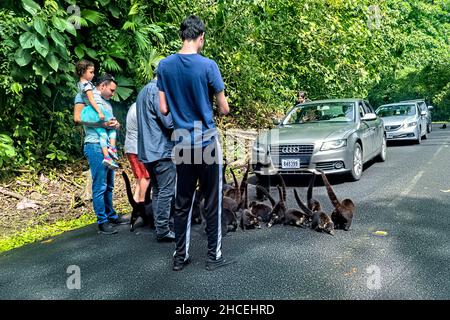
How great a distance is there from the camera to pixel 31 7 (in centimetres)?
702

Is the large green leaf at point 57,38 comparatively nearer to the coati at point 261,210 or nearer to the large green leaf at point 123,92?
the large green leaf at point 123,92

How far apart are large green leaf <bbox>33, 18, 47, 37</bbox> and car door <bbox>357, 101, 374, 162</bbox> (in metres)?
6.29

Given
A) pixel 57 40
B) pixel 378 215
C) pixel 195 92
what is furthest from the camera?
pixel 57 40

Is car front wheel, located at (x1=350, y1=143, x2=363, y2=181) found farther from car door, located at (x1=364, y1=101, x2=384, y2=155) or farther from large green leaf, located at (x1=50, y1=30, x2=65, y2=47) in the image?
large green leaf, located at (x1=50, y1=30, x2=65, y2=47)

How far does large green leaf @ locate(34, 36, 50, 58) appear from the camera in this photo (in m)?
6.90

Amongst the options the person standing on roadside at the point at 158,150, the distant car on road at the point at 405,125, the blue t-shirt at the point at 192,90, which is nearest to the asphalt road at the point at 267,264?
the person standing on roadside at the point at 158,150

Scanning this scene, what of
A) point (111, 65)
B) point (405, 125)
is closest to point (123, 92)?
point (111, 65)

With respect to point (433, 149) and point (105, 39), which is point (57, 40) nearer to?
point (105, 39)

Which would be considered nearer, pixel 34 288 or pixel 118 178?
pixel 34 288

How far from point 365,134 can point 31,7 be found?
6.88m

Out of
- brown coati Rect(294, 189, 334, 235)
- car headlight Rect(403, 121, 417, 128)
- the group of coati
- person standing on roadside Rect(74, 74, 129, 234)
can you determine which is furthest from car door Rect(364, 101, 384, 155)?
person standing on roadside Rect(74, 74, 129, 234)

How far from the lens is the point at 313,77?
49.7ft
